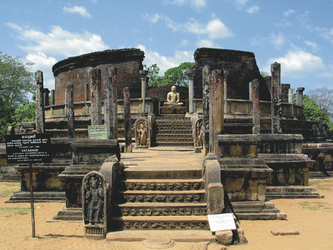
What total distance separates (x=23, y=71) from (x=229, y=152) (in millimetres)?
31202

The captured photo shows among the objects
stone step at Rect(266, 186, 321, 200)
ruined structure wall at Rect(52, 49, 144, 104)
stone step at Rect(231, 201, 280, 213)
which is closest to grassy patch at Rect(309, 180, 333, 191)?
stone step at Rect(266, 186, 321, 200)

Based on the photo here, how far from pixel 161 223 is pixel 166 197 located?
1.66ft

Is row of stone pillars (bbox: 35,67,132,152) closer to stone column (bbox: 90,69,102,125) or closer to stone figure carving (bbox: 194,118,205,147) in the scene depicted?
stone column (bbox: 90,69,102,125)

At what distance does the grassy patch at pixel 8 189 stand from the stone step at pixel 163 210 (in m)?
4.64

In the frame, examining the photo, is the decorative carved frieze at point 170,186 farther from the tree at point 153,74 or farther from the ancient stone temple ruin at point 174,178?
the tree at point 153,74

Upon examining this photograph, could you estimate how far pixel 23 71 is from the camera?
103 feet

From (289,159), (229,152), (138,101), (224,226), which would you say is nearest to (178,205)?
(224,226)

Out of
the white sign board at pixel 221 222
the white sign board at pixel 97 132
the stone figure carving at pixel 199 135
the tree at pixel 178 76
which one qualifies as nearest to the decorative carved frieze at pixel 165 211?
the white sign board at pixel 221 222

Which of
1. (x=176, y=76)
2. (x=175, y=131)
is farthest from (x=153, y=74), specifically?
(x=175, y=131)

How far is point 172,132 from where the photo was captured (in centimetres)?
1321

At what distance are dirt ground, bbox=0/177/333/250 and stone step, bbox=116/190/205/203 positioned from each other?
2.95ft

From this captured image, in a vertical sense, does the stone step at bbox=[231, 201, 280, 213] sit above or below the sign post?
below

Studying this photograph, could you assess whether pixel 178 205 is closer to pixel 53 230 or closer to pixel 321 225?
pixel 53 230

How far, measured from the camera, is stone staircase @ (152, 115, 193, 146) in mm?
12492
